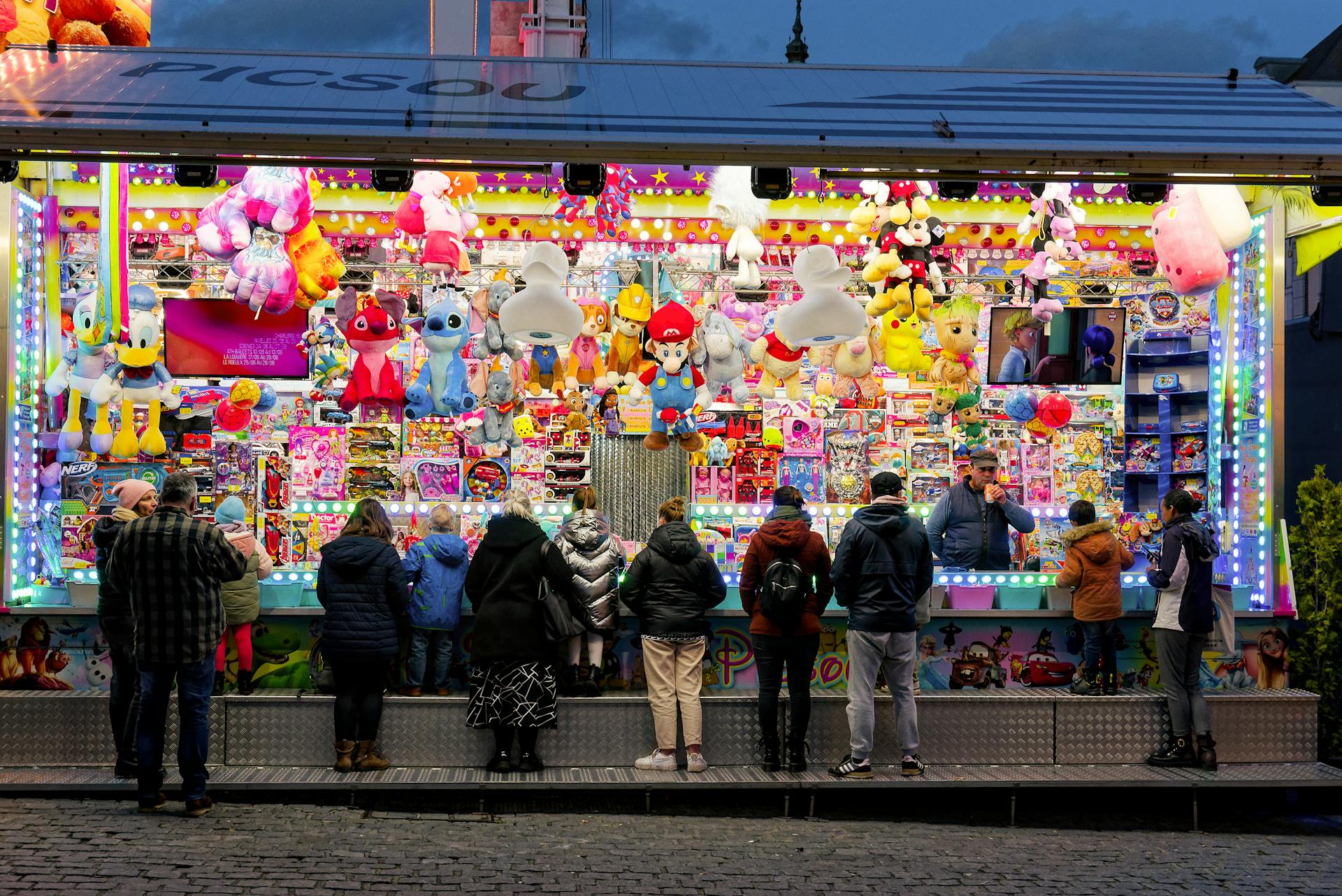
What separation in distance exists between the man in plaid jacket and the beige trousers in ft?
7.62

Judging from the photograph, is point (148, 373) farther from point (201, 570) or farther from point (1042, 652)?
point (1042, 652)

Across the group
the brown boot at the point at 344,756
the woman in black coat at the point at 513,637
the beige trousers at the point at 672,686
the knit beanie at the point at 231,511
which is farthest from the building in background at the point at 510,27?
the brown boot at the point at 344,756

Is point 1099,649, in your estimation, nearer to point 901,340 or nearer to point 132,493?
point 901,340

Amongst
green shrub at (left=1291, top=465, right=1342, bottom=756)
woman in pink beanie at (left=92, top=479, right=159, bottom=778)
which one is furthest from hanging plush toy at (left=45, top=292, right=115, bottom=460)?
green shrub at (left=1291, top=465, right=1342, bottom=756)

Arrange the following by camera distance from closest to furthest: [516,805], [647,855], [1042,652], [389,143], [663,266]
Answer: [389,143] < [647,855] < [516,805] < [1042,652] < [663,266]

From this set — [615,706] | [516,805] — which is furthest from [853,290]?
[516,805]

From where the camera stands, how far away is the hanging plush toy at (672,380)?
812 centimetres

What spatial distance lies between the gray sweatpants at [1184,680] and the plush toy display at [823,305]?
258 cm

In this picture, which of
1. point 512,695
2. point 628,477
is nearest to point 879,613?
point 512,695

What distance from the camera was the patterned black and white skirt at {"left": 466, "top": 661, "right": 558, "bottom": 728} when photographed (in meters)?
6.88

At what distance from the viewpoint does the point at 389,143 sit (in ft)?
15.9

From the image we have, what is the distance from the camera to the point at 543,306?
757 cm

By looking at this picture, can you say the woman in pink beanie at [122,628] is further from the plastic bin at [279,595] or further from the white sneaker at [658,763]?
the white sneaker at [658,763]

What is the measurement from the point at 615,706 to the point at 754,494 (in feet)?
6.88
